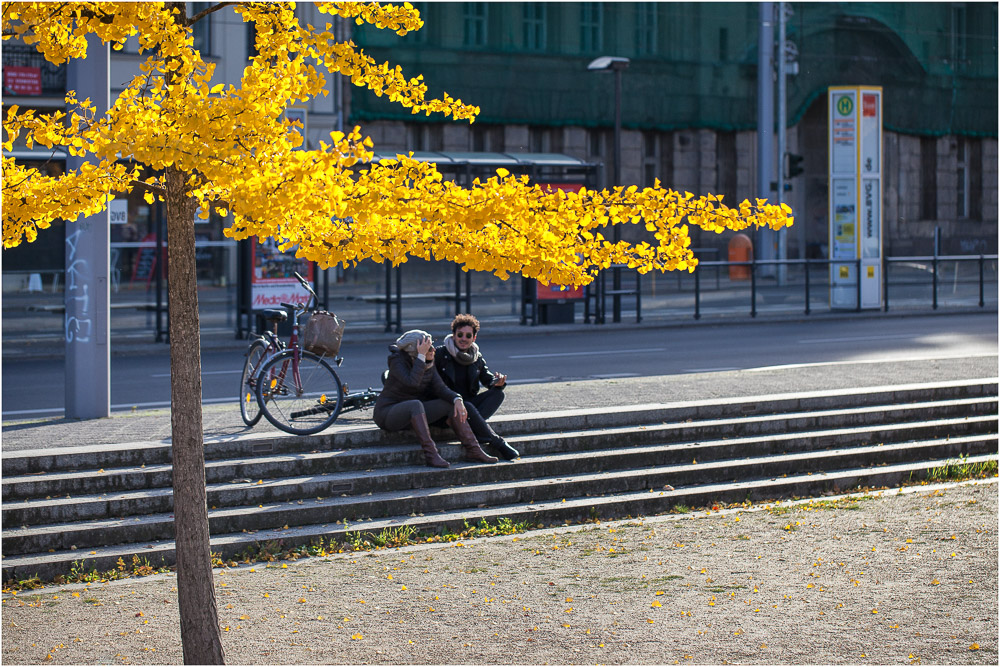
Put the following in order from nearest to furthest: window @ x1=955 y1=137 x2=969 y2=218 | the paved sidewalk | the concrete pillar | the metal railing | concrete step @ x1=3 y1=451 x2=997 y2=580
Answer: the paved sidewalk → concrete step @ x1=3 y1=451 x2=997 y2=580 → the concrete pillar → the metal railing → window @ x1=955 y1=137 x2=969 y2=218

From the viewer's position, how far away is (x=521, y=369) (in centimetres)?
1538

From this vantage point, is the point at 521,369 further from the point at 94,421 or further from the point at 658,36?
the point at 658,36

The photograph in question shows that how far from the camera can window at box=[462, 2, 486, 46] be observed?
3722cm

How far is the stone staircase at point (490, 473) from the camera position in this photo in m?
7.86

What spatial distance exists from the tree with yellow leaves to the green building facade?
29864mm

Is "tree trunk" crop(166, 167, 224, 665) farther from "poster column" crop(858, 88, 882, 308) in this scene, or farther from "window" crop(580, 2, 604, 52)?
"window" crop(580, 2, 604, 52)

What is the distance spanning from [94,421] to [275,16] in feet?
19.7

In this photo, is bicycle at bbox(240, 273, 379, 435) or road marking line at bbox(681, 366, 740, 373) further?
road marking line at bbox(681, 366, 740, 373)

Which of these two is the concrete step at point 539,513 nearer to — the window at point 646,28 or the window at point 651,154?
the window at point 651,154

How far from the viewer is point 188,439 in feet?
16.6

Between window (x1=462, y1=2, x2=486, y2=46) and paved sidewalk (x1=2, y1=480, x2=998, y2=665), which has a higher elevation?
window (x1=462, y1=2, x2=486, y2=46)

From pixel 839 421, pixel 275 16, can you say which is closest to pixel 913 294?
pixel 839 421

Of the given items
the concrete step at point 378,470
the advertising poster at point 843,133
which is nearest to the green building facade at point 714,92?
the advertising poster at point 843,133

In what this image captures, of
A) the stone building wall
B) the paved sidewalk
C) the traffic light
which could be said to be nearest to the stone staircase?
the paved sidewalk
